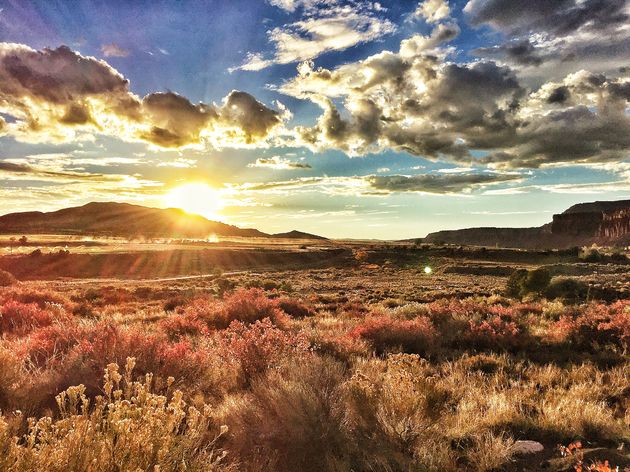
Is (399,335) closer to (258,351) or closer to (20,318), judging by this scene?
(258,351)

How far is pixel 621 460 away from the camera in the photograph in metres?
3.98

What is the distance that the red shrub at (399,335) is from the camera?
972cm

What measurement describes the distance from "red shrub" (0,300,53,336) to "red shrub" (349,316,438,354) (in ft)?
26.0

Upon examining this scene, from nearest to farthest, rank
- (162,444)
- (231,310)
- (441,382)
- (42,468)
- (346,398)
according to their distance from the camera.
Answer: (42,468) < (162,444) < (346,398) < (441,382) < (231,310)

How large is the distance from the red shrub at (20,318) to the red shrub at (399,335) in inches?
312

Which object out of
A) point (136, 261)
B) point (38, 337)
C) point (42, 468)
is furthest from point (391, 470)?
point (136, 261)

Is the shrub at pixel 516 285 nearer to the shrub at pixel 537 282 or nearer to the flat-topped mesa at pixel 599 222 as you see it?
the shrub at pixel 537 282

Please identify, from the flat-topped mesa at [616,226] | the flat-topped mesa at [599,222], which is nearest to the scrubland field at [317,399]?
the flat-topped mesa at [616,226]

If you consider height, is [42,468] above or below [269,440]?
above

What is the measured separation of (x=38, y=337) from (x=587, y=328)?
1209cm

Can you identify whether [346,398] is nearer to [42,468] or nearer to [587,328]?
[42,468]

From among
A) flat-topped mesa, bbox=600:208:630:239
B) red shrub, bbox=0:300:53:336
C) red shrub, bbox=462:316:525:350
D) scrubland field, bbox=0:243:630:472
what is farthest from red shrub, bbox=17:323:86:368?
flat-topped mesa, bbox=600:208:630:239

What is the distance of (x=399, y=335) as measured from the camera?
33.3 ft

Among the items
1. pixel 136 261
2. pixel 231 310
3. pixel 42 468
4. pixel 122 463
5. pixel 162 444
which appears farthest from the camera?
pixel 136 261
